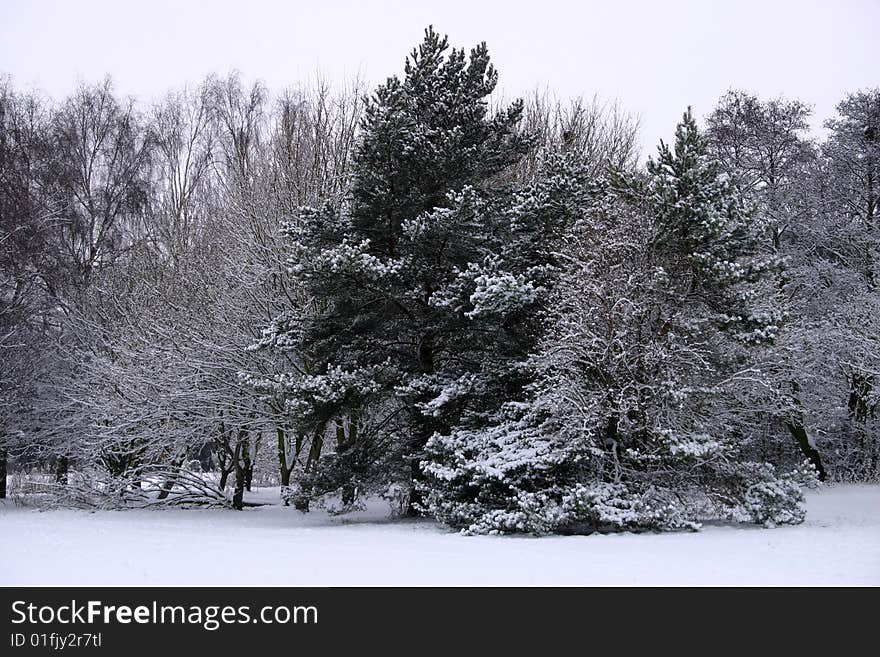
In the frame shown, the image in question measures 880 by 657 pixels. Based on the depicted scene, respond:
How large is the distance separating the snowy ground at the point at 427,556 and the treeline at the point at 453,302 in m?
1.22

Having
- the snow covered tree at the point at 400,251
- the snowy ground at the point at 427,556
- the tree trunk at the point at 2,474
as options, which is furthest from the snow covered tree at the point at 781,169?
the tree trunk at the point at 2,474

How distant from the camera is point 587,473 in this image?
11.8 m

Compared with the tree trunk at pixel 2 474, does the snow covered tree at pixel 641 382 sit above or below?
above

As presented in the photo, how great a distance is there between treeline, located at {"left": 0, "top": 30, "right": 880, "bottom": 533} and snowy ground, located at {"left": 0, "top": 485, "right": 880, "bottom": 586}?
122 cm

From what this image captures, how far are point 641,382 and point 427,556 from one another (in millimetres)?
5273

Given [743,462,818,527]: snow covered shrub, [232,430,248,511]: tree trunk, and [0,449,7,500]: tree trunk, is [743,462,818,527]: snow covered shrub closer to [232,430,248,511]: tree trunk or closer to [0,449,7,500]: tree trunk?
[232,430,248,511]: tree trunk

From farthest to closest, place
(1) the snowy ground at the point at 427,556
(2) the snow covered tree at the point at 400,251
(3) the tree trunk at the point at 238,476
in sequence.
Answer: (3) the tree trunk at the point at 238,476, (2) the snow covered tree at the point at 400,251, (1) the snowy ground at the point at 427,556

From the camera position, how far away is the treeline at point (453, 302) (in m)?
11.8

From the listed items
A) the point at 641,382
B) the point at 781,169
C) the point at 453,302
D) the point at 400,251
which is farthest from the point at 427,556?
the point at 781,169

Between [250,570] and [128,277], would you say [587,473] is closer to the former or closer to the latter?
[250,570]

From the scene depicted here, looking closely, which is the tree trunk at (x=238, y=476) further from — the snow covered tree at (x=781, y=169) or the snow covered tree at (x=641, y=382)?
the snow covered tree at (x=781, y=169)

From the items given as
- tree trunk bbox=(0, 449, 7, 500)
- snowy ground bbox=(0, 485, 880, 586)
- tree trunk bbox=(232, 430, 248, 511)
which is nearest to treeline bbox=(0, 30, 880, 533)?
tree trunk bbox=(232, 430, 248, 511)

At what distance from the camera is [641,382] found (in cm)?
1202
